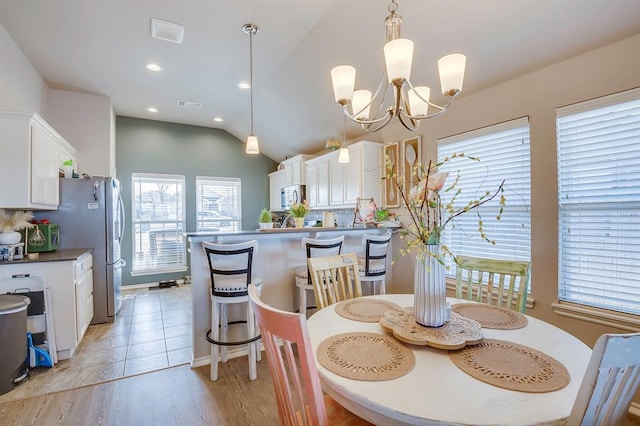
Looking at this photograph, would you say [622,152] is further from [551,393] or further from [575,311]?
[551,393]

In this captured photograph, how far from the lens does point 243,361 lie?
2.70 metres

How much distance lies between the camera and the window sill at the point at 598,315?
200 cm

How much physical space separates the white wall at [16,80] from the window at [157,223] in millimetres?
1991

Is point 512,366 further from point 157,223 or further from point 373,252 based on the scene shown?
point 157,223

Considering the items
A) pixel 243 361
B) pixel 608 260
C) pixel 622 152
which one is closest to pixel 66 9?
pixel 243 361

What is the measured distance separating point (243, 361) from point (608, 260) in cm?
306

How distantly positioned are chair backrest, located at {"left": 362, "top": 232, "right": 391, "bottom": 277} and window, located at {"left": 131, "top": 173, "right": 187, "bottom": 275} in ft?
14.0

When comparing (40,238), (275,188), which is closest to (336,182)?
(275,188)

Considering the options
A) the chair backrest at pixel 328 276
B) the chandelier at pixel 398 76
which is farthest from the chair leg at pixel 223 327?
the chandelier at pixel 398 76

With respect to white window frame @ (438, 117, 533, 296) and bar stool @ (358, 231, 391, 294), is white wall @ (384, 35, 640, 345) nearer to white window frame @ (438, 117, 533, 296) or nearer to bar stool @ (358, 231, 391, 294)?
white window frame @ (438, 117, 533, 296)

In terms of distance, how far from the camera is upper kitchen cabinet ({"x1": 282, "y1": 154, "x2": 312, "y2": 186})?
5449mm

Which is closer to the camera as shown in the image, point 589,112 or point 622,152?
point 622,152

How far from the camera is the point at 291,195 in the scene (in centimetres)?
564

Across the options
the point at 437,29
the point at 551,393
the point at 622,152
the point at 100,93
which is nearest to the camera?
the point at 551,393
